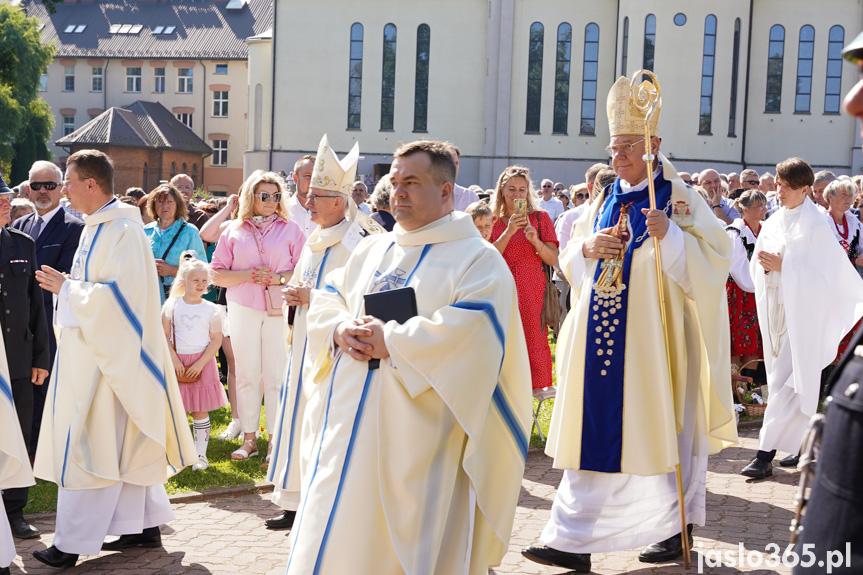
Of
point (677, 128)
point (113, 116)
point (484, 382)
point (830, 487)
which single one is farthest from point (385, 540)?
point (113, 116)

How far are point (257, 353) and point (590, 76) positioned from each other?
3609 centimetres

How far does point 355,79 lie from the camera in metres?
44.9

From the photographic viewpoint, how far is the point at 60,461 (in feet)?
18.9

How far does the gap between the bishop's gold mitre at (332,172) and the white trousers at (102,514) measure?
2.16 meters

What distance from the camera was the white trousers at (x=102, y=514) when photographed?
5.71 metres

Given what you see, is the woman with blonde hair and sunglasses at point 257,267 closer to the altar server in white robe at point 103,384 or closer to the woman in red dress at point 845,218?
the altar server in white robe at point 103,384

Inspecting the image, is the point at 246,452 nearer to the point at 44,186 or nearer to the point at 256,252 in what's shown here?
the point at 256,252

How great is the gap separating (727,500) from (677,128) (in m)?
34.1

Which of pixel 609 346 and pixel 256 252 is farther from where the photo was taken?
pixel 256 252

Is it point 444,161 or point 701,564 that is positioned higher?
point 444,161

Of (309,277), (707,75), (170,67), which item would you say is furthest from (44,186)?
(170,67)

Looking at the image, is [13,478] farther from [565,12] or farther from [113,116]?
[113,116]

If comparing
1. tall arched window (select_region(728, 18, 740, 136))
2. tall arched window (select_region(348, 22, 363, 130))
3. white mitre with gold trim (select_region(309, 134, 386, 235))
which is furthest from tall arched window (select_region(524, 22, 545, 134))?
white mitre with gold trim (select_region(309, 134, 386, 235))

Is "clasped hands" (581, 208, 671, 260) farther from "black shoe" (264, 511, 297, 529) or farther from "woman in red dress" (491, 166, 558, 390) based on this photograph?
"woman in red dress" (491, 166, 558, 390)
